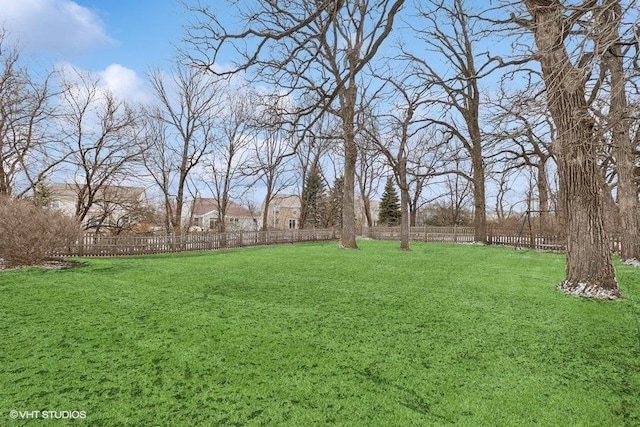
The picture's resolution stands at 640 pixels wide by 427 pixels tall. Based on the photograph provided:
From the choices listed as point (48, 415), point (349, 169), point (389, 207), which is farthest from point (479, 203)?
point (389, 207)

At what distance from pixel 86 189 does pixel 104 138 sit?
2.81 m

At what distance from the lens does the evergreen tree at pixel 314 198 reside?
1396 inches

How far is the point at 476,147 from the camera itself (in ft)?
57.2

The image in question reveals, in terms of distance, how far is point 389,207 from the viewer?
41031mm

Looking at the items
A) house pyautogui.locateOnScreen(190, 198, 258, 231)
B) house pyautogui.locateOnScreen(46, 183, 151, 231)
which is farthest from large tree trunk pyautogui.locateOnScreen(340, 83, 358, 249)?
house pyautogui.locateOnScreen(190, 198, 258, 231)

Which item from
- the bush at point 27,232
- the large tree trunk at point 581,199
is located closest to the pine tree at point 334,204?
the bush at point 27,232

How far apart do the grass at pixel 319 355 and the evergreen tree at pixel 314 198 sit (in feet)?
95.4

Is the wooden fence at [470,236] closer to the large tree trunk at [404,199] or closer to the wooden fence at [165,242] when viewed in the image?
the large tree trunk at [404,199]

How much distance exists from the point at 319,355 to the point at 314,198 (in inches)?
1419

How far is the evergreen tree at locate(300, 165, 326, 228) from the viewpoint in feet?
116

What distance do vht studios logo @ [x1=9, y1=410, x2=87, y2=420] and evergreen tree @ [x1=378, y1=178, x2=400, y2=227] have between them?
128 feet

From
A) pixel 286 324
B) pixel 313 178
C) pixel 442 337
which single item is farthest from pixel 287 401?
pixel 313 178

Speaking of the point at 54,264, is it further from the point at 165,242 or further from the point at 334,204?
the point at 334,204

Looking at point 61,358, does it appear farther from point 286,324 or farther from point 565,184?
point 565,184
